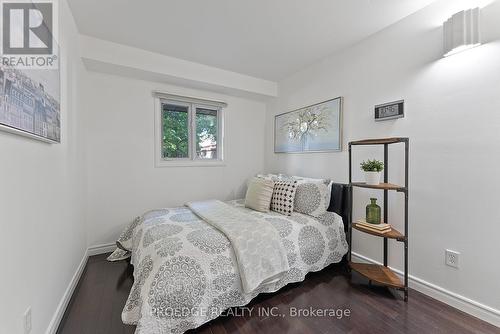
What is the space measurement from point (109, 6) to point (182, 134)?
167 cm

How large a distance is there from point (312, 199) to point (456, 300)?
1344mm

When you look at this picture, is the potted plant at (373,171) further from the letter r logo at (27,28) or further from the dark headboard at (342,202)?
the letter r logo at (27,28)

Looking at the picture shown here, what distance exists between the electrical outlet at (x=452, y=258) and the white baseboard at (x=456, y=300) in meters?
0.22

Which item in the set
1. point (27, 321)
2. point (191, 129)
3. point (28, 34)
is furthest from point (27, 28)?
point (191, 129)

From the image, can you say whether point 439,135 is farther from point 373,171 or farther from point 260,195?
point 260,195

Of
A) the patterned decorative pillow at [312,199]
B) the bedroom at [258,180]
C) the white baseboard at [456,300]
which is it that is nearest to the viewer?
the bedroom at [258,180]

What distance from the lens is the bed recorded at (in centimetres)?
130

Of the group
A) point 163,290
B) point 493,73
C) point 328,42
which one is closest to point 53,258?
point 163,290

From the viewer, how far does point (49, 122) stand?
1.30 metres

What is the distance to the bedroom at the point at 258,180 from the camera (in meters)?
1.28

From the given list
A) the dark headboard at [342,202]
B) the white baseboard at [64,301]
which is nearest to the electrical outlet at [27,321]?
the white baseboard at [64,301]

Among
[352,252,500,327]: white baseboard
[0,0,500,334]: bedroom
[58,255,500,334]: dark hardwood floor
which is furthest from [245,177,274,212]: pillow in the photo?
[352,252,500,327]: white baseboard

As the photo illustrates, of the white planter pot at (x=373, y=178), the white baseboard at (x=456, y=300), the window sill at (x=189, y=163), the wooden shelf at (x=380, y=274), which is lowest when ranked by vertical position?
the white baseboard at (x=456, y=300)

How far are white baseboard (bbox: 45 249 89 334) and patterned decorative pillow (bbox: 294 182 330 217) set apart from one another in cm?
216
